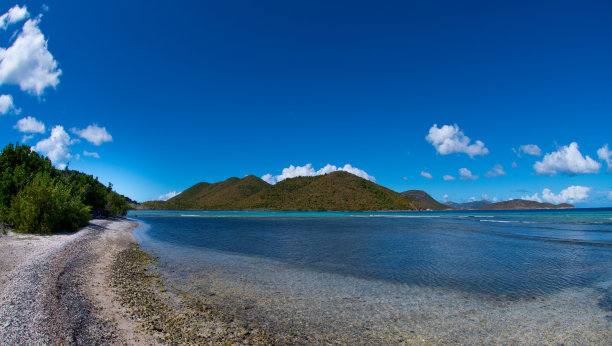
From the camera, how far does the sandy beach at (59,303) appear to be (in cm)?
573

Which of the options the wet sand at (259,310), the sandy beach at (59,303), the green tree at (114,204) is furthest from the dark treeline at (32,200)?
the green tree at (114,204)

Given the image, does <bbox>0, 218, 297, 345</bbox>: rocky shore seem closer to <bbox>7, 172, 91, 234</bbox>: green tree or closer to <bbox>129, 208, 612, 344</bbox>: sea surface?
<bbox>129, 208, 612, 344</bbox>: sea surface

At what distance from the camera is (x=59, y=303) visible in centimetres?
745

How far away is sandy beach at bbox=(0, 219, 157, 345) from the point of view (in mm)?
5734

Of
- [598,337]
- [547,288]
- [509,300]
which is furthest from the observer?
[547,288]

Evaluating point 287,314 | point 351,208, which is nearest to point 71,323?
point 287,314

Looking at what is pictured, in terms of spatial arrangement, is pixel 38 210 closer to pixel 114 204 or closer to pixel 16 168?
pixel 16 168

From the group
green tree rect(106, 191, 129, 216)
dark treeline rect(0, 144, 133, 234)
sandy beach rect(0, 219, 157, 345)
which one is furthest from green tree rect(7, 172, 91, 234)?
green tree rect(106, 191, 129, 216)

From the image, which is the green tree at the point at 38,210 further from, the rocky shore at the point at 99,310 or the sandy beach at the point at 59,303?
the rocky shore at the point at 99,310

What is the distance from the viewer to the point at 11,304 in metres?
6.89

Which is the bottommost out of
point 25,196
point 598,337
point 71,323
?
point 598,337

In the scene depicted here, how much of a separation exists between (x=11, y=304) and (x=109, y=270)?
5601 millimetres

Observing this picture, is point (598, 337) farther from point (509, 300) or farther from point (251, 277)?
point (251, 277)

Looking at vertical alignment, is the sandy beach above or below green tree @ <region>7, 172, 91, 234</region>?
below
